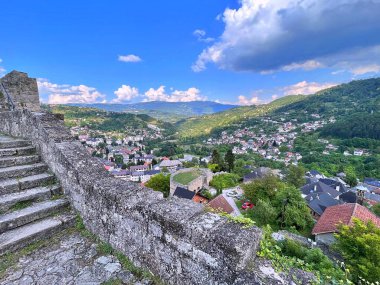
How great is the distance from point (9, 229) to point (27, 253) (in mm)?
550

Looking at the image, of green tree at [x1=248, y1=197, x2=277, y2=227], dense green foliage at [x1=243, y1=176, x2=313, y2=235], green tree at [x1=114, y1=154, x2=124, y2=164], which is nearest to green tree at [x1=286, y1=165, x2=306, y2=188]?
A: dense green foliage at [x1=243, y1=176, x2=313, y2=235]

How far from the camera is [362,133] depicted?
84.3 metres

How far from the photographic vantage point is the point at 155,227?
7.45ft

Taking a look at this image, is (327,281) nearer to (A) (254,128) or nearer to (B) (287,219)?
(B) (287,219)

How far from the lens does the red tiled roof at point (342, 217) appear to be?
17.0m

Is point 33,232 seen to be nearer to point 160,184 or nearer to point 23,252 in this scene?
point 23,252

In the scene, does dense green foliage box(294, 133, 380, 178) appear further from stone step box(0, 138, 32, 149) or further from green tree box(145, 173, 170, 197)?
stone step box(0, 138, 32, 149)

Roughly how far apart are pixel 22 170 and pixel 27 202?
2.75 ft

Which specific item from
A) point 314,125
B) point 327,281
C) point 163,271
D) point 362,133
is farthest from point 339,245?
point 314,125

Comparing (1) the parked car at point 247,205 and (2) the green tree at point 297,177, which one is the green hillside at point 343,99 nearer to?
(2) the green tree at point 297,177

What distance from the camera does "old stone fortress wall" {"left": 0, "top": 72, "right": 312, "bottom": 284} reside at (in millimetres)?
1758

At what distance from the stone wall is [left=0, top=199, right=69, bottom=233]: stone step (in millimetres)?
250

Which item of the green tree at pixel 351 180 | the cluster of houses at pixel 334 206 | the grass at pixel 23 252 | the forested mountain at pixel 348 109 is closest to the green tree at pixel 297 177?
the cluster of houses at pixel 334 206

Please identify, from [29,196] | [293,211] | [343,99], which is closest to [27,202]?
[29,196]
